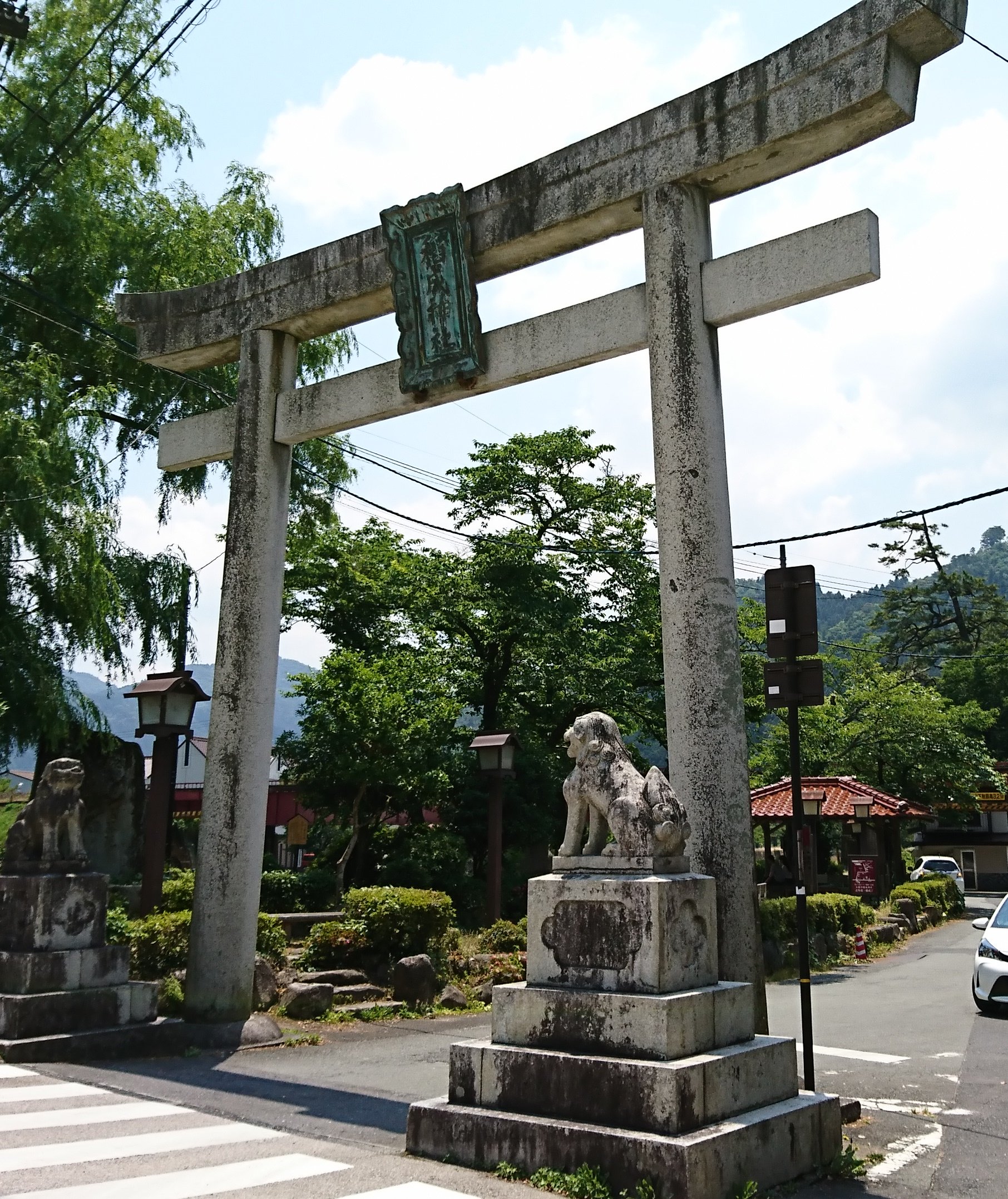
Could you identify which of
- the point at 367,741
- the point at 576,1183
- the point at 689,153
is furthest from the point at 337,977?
the point at 689,153

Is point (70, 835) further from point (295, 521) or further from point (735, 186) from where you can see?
point (295, 521)

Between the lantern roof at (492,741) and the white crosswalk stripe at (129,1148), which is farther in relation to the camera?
the lantern roof at (492,741)

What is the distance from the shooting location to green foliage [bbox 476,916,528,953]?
14906mm

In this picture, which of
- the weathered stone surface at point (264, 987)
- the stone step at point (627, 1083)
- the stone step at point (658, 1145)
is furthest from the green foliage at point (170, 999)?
the stone step at point (627, 1083)

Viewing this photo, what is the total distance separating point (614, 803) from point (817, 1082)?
4.31 metres

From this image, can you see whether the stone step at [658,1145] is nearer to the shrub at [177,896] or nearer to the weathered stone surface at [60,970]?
the weathered stone surface at [60,970]

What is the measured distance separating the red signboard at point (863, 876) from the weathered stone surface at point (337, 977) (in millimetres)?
15078

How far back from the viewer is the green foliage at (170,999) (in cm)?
1026

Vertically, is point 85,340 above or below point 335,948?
above

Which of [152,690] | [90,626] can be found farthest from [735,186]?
[90,626]

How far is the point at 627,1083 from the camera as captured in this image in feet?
17.4

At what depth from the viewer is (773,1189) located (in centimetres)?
547

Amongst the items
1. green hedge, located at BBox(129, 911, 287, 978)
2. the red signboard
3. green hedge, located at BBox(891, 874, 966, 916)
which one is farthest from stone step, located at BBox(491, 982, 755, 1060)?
green hedge, located at BBox(891, 874, 966, 916)

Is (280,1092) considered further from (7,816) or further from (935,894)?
(935,894)
